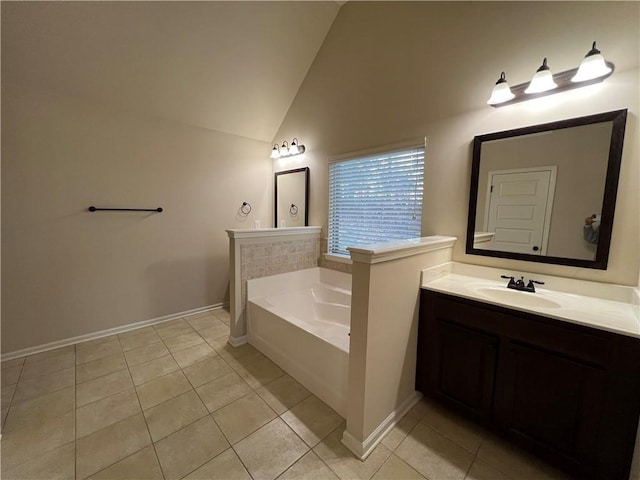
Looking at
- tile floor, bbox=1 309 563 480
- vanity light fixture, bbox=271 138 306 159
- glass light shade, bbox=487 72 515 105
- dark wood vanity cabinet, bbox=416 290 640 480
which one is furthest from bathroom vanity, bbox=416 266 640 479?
vanity light fixture, bbox=271 138 306 159

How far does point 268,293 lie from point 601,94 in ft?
9.12

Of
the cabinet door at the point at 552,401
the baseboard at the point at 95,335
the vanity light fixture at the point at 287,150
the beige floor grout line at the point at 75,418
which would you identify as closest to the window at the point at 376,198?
the vanity light fixture at the point at 287,150

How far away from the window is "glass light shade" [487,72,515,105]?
0.63 meters

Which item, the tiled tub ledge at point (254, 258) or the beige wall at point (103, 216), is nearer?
the beige wall at point (103, 216)

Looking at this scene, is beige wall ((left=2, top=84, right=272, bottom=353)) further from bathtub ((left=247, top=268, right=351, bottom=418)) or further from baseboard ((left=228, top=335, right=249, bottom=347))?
bathtub ((left=247, top=268, right=351, bottom=418))

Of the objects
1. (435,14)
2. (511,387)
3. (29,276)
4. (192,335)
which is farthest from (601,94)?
(29,276)

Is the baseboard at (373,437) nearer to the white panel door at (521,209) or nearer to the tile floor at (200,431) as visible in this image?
the tile floor at (200,431)

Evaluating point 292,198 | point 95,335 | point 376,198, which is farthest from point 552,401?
point 95,335

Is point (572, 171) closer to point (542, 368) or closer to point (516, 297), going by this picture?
point (516, 297)

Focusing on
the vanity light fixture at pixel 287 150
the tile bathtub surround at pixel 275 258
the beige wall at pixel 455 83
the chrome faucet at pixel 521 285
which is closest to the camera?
the beige wall at pixel 455 83

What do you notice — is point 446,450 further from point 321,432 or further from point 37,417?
point 37,417

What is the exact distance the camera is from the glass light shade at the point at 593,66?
4.42 ft

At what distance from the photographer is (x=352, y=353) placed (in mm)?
1433

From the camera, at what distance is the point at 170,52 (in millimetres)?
2330
